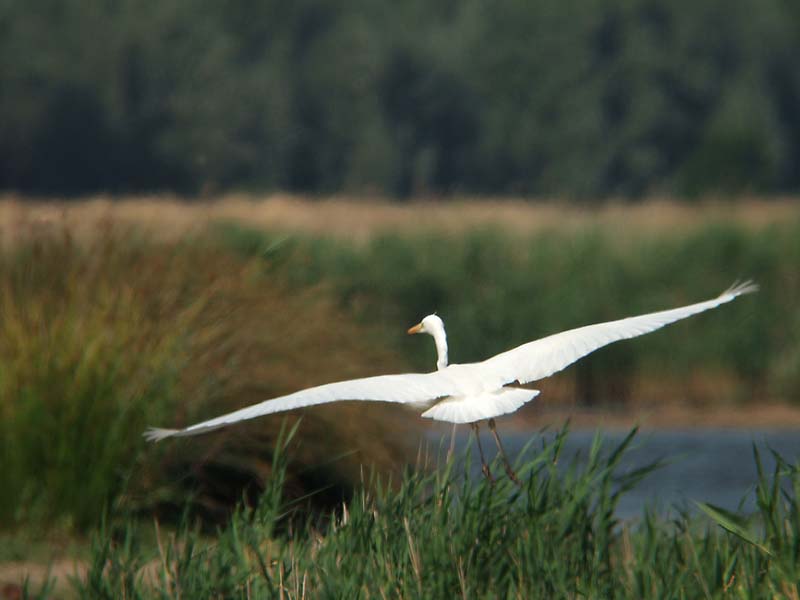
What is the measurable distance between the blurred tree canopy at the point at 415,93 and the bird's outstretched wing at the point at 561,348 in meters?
28.4

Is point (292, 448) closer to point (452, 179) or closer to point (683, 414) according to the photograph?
point (683, 414)

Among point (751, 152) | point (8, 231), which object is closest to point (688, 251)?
point (8, 231)

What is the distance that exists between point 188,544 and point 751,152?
34.0 m

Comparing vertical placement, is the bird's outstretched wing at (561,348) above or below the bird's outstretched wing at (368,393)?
above

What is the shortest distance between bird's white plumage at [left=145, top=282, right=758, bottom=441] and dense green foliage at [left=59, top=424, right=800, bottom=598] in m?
0.41

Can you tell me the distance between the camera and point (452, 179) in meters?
47.3

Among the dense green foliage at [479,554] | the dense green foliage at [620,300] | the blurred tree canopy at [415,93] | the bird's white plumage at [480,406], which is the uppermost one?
the blurred tree canopy at [415,93]

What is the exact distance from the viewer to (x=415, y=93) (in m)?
49.8

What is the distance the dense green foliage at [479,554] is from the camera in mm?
4418

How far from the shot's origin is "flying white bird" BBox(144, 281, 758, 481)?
3.81 metres

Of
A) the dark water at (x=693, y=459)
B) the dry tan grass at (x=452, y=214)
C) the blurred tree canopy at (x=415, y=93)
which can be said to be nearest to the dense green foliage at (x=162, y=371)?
the dry tan grass at (x=452, y=214)

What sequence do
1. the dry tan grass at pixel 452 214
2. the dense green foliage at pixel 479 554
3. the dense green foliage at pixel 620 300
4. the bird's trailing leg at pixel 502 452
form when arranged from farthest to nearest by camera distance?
the dense green foliage at pixel 620 300
the dry tan grass at pixel 452 214
the dense green foliage at pixel 479 554
the bird's trailing leg at pixel 502 452

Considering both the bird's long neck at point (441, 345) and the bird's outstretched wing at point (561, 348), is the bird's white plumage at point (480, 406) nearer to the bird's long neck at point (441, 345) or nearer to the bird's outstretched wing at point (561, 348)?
the bird's outstretched wing at point (561, 348)

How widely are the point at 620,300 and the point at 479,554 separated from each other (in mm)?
10683
